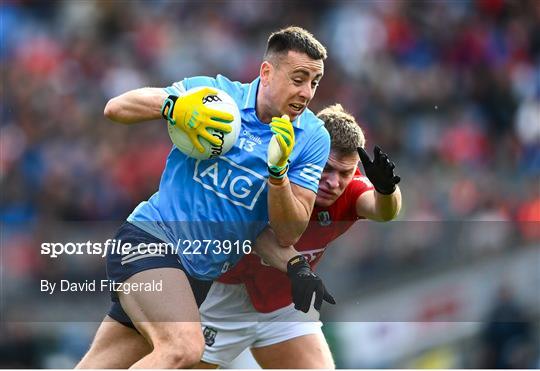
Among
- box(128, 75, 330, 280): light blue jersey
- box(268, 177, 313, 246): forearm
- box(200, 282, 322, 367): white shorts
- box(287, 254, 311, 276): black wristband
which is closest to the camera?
box(268, 177, 313, 246): forearm

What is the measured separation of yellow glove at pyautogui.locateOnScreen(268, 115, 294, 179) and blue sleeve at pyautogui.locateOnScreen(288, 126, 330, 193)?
0.89 ft

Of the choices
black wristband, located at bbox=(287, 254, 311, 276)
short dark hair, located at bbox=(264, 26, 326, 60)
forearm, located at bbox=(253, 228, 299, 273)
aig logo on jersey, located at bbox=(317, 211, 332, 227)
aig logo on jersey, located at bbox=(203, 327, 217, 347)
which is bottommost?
aig logo on jersey, located at bbox=(203, 327, 217, 347)

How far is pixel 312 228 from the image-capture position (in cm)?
611

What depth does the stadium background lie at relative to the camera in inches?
327

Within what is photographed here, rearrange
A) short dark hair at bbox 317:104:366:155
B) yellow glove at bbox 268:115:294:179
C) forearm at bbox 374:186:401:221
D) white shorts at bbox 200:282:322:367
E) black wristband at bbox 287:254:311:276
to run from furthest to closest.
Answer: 1. white shorts at bbox 200:282:322:367
2. short dark hair at bbox 317:104:366:155
3. forearm at bbox 374:186:401:221
4. black wristband at bbox 287:254:311:276
5. yellow glove at bbox 268:115:294:179

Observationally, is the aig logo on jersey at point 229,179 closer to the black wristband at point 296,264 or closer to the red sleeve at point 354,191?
the black wristband at point 296,264

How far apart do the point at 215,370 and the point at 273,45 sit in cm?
208

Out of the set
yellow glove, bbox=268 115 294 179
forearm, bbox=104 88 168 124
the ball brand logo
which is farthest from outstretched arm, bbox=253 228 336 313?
forearm, bbox=104 88 168 124

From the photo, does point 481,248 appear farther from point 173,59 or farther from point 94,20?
point 94,20

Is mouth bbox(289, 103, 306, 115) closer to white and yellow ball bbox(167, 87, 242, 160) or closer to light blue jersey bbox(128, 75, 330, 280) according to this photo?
light blue jersey bbox(128, 75, 330, 280)

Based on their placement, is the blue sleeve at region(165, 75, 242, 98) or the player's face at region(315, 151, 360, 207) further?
the player's face at region(315, 151, 360, 207)

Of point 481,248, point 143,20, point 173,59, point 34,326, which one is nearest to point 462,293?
point 481,248

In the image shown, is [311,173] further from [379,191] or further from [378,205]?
[378,205]

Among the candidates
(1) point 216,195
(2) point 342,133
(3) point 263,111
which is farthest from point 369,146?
(1) point 216,195
